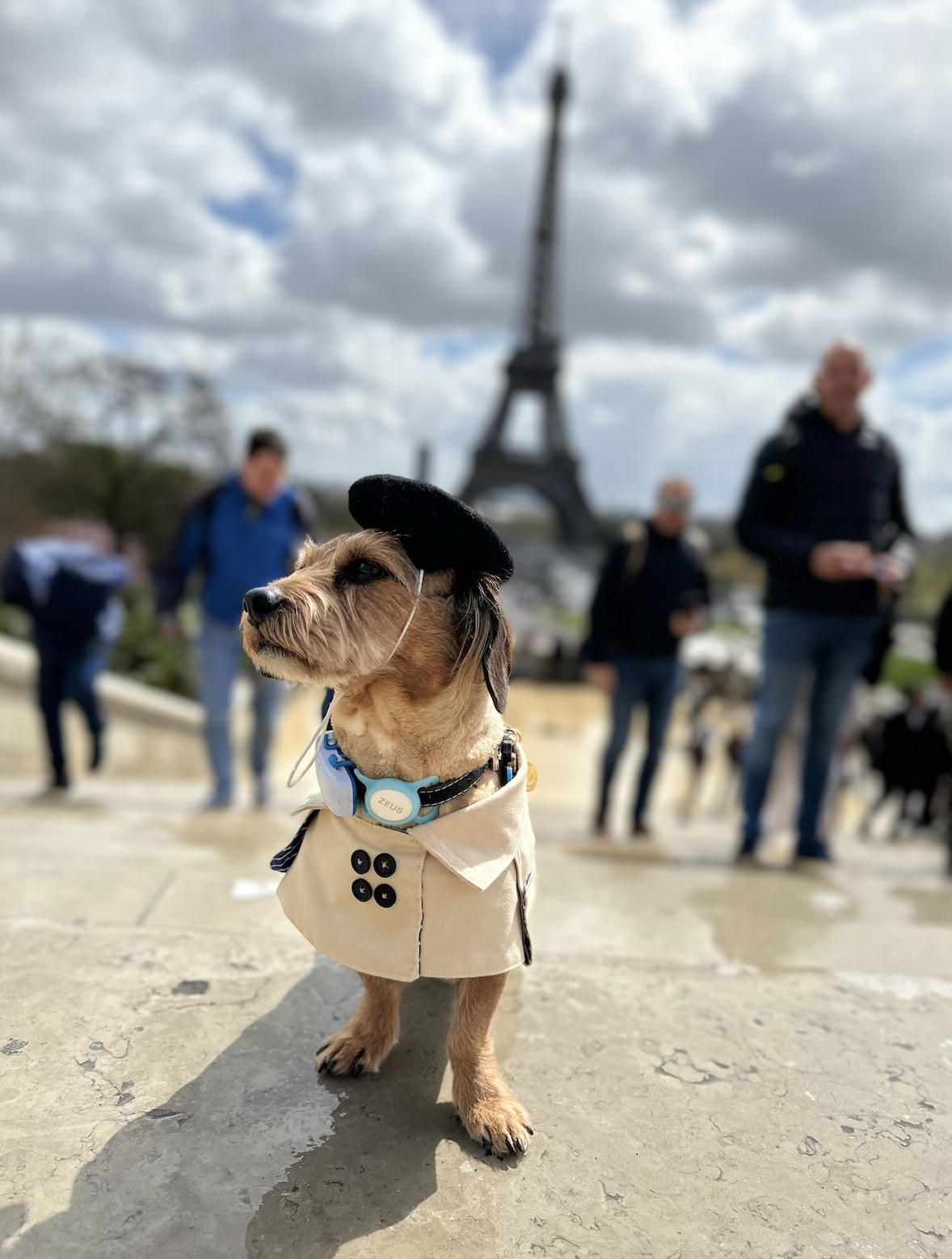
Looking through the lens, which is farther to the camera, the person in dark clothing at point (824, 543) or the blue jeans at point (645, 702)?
the blue jeans at point (645, 702)

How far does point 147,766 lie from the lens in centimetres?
863

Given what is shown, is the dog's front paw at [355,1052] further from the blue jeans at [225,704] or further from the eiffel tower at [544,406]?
the eiffel tower at [544,406]

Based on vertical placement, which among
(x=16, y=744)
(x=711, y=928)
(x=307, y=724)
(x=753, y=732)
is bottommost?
(x=307, y=724)

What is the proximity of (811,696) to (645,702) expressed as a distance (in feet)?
3.73

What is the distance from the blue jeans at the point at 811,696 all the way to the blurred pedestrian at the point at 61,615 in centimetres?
411

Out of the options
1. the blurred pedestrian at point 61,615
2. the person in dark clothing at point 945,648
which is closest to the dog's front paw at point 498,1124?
the person in dark clothing at point 945,648

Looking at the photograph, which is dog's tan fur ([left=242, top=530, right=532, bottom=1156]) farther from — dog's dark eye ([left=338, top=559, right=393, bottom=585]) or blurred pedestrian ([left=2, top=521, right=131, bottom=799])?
blurred pedestrian ([left=2, top=521, right=131, bottom=799])

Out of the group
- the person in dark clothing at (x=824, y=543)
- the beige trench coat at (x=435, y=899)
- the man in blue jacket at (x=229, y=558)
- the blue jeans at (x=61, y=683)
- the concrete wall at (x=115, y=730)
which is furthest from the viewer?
the concrete wall at (x=115, y=730)

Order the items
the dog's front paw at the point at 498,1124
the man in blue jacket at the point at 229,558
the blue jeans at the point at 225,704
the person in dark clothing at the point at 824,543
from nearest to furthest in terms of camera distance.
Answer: the dog's front paw at the point at 498,1124 → the person in dark clothing at the point at 824,543 → the man in blue jacket at the point at 229,558 → the blue jeans at the point at 225,704

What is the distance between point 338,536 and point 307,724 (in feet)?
37.2

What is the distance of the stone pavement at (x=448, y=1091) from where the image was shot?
1.63 metres

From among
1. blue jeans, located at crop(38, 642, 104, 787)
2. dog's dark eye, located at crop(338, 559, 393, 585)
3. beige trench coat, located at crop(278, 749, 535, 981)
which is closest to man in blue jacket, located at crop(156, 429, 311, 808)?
blue jeans, located at crop(38, 642, 104, 787)

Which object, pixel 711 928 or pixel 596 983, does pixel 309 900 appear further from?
pixel 711 928

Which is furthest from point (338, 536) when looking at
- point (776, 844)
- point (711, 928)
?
point (776, 844)
